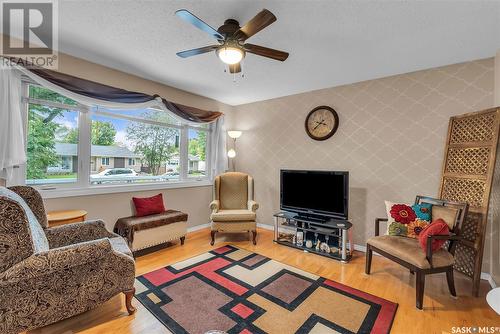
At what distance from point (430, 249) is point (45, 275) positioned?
2913mm

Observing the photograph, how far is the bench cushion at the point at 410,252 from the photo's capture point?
1937 millimetres

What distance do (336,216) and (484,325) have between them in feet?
5.14

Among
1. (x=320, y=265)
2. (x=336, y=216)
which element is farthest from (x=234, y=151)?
(x=320, y=265)

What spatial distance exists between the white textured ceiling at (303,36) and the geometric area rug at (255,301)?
2473 millimetres

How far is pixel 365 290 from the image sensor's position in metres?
2.18

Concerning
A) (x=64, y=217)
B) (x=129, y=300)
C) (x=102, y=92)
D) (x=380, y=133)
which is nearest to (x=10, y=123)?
(x=102, y=92)

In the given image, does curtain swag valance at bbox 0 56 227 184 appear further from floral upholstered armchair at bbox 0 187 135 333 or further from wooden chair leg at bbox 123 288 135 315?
wooden chair leg at bbox 123 288 135 315

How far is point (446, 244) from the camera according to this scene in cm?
228

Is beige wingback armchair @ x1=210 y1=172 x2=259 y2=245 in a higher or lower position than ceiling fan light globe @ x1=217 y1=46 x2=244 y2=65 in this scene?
lower

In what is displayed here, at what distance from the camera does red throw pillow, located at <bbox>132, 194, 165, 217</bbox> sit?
3.11m

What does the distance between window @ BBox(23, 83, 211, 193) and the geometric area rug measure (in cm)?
155

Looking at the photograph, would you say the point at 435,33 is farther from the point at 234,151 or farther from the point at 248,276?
the point at 234,151

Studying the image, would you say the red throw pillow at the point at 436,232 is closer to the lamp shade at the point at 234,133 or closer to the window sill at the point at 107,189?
the lamp shade at the point at 234,133

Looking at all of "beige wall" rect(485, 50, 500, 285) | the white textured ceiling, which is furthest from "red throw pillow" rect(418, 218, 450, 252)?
the white textured ceiling
